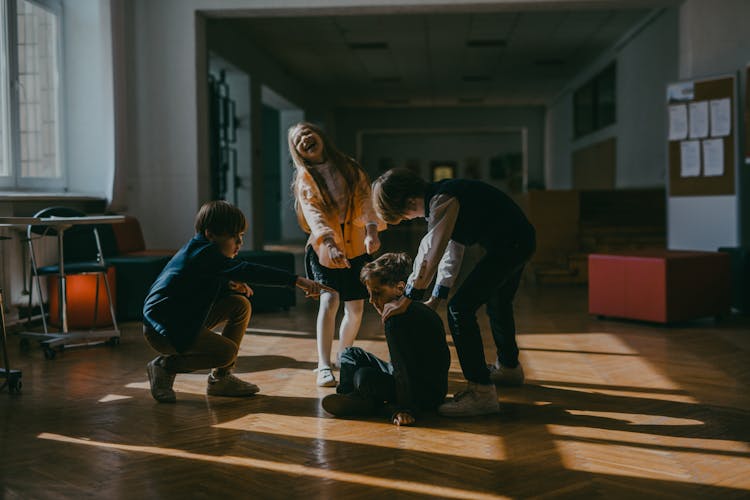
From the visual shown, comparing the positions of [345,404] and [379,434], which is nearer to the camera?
[379,434]

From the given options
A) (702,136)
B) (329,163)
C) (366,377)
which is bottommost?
(366,377)

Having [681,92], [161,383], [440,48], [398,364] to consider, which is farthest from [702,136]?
[440,48]

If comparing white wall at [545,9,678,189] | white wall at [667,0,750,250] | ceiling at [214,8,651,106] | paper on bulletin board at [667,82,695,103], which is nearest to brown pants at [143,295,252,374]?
white wall at [667,0,750,250]

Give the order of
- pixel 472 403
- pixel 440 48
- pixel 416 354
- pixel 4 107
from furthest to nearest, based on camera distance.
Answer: pixel 440 48, pixel 4 107, pixel 472 403, pixel 416 354

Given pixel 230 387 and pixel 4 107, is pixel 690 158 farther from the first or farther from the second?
pixel 4 107

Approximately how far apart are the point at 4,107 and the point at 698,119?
229 inches

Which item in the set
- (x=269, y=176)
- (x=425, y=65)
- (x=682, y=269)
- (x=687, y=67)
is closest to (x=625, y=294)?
(x=682, y=269)

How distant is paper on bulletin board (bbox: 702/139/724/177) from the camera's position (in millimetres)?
6441

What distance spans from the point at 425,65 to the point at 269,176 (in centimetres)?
505

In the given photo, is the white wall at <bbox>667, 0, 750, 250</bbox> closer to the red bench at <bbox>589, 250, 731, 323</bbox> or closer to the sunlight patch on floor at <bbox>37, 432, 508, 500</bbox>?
the red bench at <bbox>589, 250, 731, 323</bbox>

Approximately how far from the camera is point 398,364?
9.64 feet

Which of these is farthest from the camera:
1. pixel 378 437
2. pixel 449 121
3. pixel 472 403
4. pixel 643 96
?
pixel 449 121

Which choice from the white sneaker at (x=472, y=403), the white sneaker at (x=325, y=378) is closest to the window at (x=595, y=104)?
the white sneaker at (x=325, y=378)

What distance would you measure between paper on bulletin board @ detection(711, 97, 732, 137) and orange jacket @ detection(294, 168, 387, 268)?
162 inches
